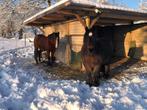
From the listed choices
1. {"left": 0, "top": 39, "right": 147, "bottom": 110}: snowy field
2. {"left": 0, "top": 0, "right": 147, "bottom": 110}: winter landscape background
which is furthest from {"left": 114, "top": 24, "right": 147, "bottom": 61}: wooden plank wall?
{"left": 0, "top": 39, "right": 147, "bottom": 110}: snowy field

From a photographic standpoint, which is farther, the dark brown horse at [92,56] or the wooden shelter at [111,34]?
the wooden shelter at [111,34]

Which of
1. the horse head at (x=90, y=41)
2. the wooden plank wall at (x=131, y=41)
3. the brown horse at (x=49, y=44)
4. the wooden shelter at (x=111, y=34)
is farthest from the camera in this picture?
the brown horse at (x=49, y=44)

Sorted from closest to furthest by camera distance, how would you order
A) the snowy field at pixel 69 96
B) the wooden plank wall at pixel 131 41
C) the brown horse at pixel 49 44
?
the snowy field at pixel 69 96 < the wooden plank wall at pixel 131 41 < the brown horse at pixel 49 44

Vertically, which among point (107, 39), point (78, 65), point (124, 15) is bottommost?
point (78, 65)

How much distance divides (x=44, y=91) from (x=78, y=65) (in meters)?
5.70

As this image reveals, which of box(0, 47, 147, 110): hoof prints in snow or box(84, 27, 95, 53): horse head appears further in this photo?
box(84, 27, 95, 53): horse head

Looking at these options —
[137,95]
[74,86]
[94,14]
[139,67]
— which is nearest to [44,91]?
[74,86]

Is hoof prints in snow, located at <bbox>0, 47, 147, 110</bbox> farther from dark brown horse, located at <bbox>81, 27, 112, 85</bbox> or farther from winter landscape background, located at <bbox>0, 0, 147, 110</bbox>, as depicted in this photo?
dark brown horse, located at <bbox>81, 27, 112, 85</bbox>

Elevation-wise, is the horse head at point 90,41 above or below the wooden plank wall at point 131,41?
above

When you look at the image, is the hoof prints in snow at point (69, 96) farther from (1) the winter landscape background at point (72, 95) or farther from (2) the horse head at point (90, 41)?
(2) the horse head at point (90, 41)

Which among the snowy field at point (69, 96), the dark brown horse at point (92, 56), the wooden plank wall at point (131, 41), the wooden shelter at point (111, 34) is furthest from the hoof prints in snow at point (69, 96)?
the wooden plank wall at point (131, 41)

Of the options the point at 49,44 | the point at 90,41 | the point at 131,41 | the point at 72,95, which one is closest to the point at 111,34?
the point at 131,41

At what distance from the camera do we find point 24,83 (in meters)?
7.66

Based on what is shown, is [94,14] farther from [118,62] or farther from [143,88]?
[118,62]
